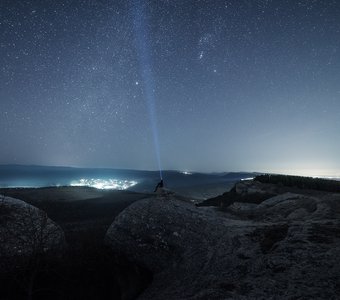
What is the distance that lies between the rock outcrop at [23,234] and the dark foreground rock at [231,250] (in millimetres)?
4725

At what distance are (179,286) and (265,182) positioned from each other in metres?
41.3

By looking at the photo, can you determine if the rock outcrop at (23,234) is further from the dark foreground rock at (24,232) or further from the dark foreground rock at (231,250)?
the dark foreground rock at (231,250)

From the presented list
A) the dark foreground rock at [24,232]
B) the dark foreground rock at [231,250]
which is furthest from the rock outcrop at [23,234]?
the dark foreground rock at [231,250]

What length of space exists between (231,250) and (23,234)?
1354cm

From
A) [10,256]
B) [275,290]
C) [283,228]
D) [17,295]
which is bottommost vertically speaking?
[17,295]

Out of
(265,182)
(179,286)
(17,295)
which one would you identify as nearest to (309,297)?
(179,286)

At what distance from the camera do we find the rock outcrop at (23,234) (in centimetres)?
1655

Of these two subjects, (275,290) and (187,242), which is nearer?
(275,290)

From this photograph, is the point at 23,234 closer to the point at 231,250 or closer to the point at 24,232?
the point at 24,232

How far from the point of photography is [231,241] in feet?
48.8

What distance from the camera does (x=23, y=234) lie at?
17484 mm

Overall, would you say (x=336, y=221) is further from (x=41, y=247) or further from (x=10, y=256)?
(x=10, y=256)

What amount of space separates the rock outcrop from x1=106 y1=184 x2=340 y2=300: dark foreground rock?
15.5 ft

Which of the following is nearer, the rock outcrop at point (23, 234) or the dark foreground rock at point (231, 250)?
the dark foreground rock at point (231, 250)
